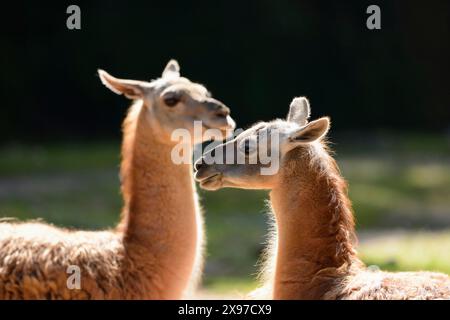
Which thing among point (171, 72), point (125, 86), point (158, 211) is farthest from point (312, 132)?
point (171, 72)

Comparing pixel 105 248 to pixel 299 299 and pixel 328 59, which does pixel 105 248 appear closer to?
pixel 299 299

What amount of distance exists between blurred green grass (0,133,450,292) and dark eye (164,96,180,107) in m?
1.15

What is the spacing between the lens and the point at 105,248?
20.5 ft

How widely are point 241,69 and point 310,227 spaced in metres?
14.1

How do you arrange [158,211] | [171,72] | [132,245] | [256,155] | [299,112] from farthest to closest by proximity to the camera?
[171,72] < [158,211] < [132,245] < [299,112] < [256,155]

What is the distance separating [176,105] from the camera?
22.0 feet

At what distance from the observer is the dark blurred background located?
1816 cm

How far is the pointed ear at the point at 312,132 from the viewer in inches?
195

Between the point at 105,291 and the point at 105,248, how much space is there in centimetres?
38

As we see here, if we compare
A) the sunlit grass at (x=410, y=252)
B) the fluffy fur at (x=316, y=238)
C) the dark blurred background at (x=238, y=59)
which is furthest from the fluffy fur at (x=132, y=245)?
the dark blurred background at (x=238, y=59)

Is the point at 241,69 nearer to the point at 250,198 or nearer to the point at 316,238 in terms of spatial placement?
the point at 250,198

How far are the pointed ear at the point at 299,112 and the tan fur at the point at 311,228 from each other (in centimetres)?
26

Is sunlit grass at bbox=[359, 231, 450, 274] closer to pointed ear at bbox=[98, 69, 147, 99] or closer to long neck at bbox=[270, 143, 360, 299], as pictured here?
pointed ear at bbox=[98, 69, 147, 99]
